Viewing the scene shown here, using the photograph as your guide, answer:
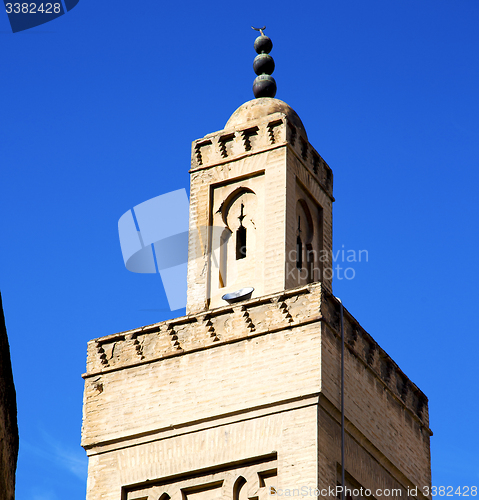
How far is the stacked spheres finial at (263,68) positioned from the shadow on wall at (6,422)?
8.35 meters

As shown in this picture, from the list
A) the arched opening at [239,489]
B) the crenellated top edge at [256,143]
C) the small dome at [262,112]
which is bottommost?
the arched opening at [239,489]

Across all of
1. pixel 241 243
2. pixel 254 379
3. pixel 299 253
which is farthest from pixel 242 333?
pixel 299 253

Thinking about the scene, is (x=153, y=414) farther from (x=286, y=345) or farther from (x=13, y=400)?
(x=13, y=400)

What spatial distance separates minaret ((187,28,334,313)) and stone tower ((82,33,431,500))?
2cm

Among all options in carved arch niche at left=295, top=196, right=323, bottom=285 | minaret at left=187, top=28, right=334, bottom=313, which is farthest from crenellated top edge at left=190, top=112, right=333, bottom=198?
carved arch niche at left=295, top=196, right=323, bottom=285

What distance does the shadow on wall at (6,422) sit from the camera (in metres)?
10.3

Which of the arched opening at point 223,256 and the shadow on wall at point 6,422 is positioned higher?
the arched opening at point 223,256

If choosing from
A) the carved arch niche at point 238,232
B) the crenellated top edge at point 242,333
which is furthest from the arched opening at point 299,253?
the crenellated top edge at point 242,333

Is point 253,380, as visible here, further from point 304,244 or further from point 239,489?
point 304,244

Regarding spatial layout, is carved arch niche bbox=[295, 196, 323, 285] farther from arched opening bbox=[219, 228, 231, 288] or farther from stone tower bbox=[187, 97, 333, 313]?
arched opening bbox=[219, 228, 231, 288]

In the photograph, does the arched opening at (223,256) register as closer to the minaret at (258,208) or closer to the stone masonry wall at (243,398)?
the minaret at (258,208)

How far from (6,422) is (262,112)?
8.15 meters

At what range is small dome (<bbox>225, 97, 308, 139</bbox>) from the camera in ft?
57.3

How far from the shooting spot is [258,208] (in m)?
16.3
